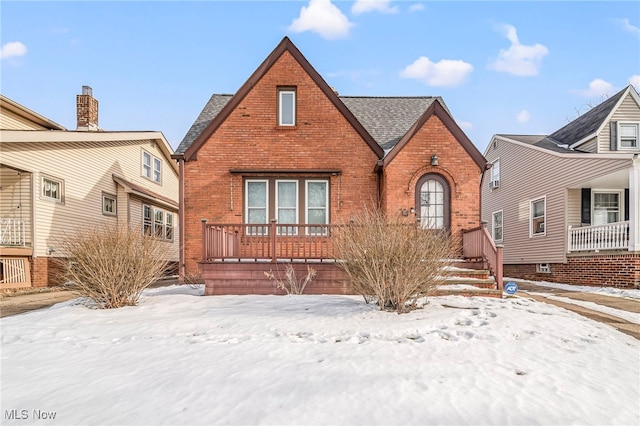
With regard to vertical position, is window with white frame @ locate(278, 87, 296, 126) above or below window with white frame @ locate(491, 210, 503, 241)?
above

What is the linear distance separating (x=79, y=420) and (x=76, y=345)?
2436mm

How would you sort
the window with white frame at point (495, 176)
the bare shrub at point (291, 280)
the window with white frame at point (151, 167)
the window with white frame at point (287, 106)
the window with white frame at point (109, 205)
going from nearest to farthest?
the bare shrub at point (291, 280) → the window with white frame at point (287, 106) → the window with white frame at point (109, 205) → the window with white frame at point (151, 167) → the window with white frame at point (495, 176)

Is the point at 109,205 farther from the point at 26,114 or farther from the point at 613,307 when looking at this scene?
the point at 613,307

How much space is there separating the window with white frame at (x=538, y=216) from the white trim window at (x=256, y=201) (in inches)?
482

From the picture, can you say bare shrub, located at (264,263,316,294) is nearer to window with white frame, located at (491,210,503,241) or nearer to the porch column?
the porch column

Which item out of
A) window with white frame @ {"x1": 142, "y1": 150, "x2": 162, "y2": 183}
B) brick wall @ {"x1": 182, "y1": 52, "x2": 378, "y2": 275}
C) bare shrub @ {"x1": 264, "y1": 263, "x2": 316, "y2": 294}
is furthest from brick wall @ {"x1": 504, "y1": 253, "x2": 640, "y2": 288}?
window with white frame @ {"x1": 142, "y1": 150, "x2": 162, "y2": 183}

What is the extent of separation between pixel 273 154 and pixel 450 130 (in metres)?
5.80

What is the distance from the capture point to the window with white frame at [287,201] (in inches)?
459

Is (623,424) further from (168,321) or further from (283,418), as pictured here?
(168,321)

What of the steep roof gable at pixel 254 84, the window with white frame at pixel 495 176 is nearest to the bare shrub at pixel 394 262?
the steep roof gable at pixel 254 84

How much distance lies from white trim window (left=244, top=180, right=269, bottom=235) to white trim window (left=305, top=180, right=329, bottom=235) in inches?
52.7

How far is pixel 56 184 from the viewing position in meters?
14.0

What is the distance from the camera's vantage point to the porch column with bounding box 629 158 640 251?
11453 millimetres

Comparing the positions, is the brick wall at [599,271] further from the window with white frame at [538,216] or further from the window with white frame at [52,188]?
the window with white frame at [52,188]
